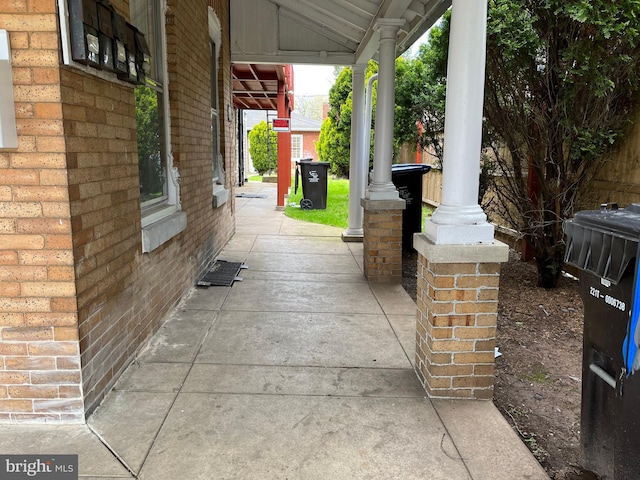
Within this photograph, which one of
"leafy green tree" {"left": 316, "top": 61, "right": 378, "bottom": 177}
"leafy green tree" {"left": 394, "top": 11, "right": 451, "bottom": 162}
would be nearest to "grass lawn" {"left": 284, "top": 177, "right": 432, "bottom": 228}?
"leafy green tree" {"left": 394, "top": 11, "right": 451, "bottom": 162}

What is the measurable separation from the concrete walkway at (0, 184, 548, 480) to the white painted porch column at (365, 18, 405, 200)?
1741mm

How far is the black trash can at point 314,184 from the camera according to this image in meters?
13.2

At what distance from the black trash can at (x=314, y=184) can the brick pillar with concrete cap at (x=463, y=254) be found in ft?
32.6

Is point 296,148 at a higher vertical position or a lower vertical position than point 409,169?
higher

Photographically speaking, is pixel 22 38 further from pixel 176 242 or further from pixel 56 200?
pixel 176 242

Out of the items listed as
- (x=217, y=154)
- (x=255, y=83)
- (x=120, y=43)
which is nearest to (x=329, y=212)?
(x=255, y=83)

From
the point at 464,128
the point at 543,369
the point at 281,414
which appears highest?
the point at 464,128

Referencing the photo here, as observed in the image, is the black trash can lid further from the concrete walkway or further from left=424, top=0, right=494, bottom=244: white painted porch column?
left=424, top=0, right=494, bottom=244: white painted porch column

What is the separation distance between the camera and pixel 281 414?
2953 mm

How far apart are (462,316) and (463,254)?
398 mm

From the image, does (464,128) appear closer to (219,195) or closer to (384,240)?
(384,240)

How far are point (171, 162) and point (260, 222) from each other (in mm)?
6044

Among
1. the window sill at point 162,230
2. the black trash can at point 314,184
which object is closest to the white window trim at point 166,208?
the window sill at point 162,230

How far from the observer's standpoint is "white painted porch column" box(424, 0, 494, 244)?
3.10 metres
